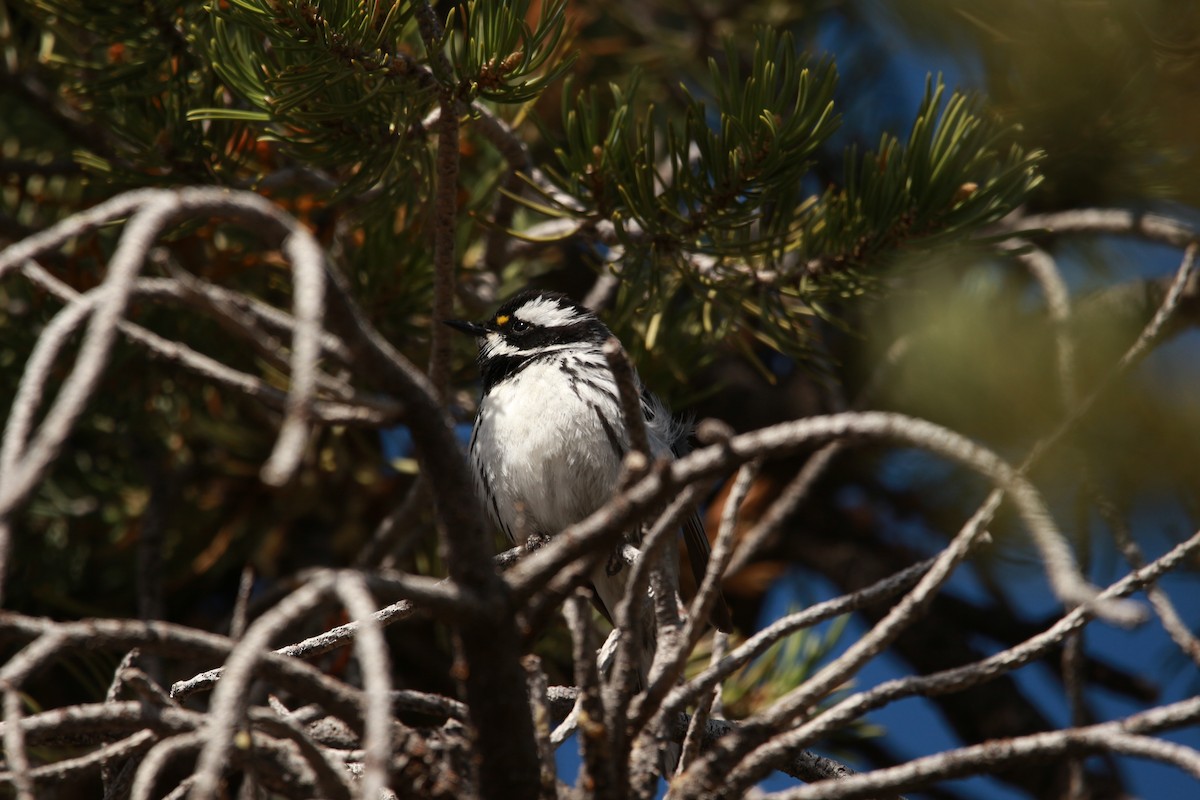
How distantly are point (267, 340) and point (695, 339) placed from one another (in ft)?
5.61

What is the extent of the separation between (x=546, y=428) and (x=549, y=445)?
0.14ft

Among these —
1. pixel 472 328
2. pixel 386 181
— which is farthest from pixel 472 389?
pixel 386 181

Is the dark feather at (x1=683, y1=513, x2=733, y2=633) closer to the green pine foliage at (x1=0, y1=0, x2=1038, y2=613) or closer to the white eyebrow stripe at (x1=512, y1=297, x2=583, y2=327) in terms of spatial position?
the green pine foliage at (x1=0, y1=0, x2=1038, y2=613)

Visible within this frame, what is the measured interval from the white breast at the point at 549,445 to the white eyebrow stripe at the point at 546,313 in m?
0.21

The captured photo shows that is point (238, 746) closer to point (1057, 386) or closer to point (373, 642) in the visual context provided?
point (373, 642)

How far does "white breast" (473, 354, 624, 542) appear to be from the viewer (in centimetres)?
293

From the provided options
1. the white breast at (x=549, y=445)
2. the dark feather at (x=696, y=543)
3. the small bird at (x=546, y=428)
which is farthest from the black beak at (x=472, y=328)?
the dark feather at (x=696, y=543)

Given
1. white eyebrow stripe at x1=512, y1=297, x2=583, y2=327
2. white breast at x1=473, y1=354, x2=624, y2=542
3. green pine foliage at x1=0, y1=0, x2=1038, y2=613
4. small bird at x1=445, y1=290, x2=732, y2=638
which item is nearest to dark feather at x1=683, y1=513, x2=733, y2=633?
small bird at x1=445, y1=290, x2=732, y2=638

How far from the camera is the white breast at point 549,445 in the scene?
2.93 metres

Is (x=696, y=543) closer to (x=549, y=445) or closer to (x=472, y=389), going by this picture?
(x=549, y=445)

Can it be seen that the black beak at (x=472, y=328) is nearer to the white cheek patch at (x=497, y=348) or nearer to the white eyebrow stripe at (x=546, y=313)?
the white cheek patch at (x=497, y=348)

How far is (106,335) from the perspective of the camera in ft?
2.79

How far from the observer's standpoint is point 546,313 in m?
3.26

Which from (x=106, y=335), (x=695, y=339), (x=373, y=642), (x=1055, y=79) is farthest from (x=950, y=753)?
(x=695, y=339)
